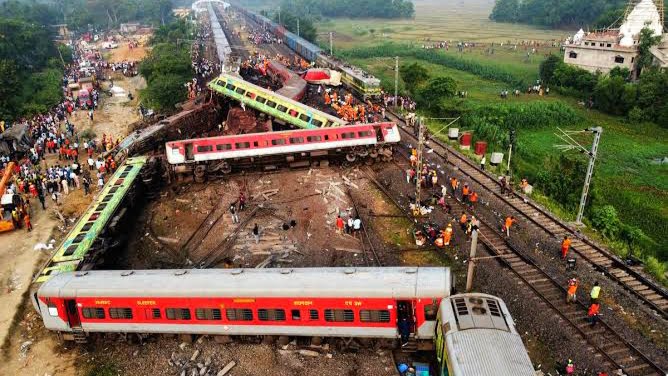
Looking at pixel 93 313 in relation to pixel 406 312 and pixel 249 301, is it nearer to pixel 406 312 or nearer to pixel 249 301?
pixel 249 301

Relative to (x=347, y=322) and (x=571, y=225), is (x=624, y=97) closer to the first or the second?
(x=571, y=225)

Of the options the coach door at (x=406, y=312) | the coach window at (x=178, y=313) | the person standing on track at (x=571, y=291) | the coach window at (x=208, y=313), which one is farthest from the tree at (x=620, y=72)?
the coach window at (x=178, y=313)

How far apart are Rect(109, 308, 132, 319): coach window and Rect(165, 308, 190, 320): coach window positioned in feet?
4.87

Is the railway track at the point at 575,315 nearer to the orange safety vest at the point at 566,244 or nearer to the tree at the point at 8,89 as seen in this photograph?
the orange safety vest at the point at 566,244

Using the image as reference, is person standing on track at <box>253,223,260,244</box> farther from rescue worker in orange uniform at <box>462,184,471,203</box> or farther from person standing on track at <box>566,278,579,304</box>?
person standing on track at <box>566,278,579,304</box>

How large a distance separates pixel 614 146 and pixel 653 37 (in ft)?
76.1

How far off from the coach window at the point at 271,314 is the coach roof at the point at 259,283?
679mm

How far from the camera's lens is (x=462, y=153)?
38.3 meters

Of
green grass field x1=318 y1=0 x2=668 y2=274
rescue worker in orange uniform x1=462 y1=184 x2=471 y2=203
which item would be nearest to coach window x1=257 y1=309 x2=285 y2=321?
rescue worker in orange uniform x1=462 y1=184 x2=471 y2=203

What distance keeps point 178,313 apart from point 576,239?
19467 mm

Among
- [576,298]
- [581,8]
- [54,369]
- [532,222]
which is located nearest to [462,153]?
[532,222]

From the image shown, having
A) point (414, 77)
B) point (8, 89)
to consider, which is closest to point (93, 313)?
point (8, 89)

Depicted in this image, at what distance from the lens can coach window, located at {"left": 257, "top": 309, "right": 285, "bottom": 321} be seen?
1806cm

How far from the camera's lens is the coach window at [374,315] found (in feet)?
57.0
